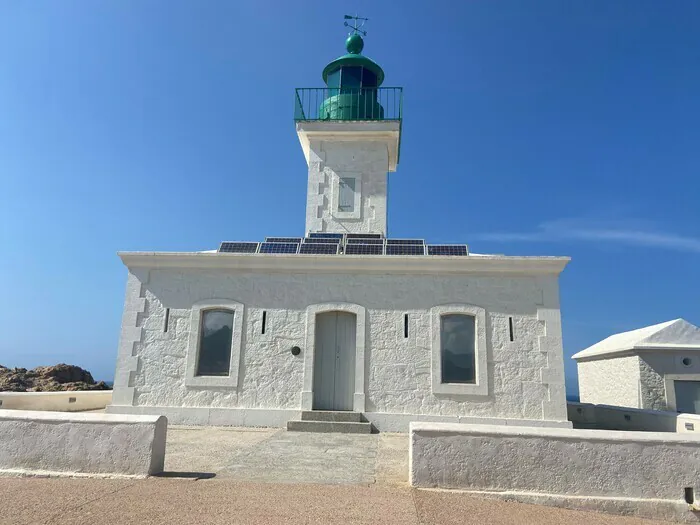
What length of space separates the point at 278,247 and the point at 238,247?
0.90 meters

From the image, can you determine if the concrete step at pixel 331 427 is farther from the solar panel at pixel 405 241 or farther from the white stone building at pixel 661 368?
the white stone building at pixel 661 368

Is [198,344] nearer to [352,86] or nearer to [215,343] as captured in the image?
[215,343]

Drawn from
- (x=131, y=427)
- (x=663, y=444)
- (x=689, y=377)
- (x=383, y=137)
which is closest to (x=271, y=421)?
(x=131, y=427)

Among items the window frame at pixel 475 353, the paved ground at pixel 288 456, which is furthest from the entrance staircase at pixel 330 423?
the window frame at pixel 475 353

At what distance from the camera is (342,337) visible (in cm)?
1037

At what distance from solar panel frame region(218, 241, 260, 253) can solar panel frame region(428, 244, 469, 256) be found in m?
3.90

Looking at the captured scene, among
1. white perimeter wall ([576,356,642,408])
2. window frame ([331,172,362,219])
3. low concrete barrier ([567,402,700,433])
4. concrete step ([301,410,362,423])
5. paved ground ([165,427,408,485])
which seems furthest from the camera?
window frame ([331,172,362,219])

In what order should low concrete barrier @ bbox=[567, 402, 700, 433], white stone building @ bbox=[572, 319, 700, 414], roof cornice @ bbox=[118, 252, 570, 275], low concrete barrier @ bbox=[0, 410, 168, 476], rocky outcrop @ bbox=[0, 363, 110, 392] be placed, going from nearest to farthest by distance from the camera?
low concrete barrier @ bbox=[0, 410, 168, 476]
low concrete barrier @ bbox=[567, 402, 700, 433]
roof cornice @ bbox=[118, 252, 570, 275]
white stone building @ bbox=[572, 319, 700, 414]
rocky outcrop @ bbox=[0, 363, 110, 392]

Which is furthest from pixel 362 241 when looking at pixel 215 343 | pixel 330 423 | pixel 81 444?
pixel 81 444

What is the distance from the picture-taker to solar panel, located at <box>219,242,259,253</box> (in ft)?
35.8

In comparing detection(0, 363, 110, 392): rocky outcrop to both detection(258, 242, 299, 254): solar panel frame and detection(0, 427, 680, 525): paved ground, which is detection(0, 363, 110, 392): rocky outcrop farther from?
detection(0, 427, 680, 525): paved ground

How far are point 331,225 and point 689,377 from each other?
988cm

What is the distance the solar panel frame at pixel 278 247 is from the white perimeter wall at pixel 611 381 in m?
9.25

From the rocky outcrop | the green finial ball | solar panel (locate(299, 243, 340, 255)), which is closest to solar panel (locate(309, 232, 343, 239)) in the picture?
solar panel (locate(299, 243, 340, 255))
